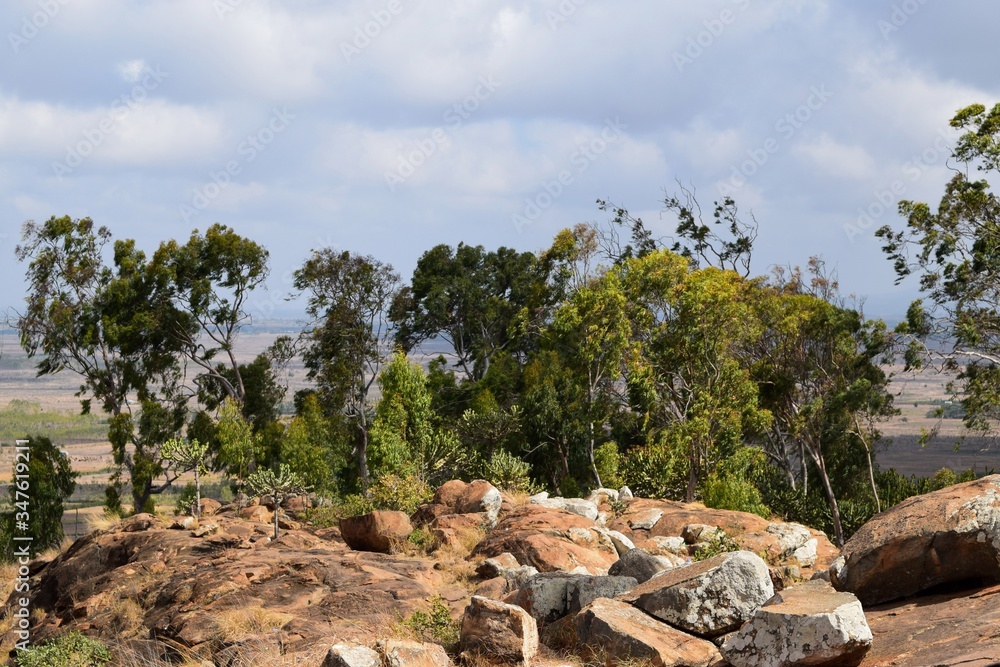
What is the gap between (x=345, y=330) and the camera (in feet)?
135

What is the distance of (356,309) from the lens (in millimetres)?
41531

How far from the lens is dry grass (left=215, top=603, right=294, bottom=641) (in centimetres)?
1135

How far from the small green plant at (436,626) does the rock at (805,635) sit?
3.47 m

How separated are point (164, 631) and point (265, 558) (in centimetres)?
226

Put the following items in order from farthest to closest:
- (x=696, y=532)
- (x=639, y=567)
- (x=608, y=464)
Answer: (x=608, y=464), (x=696, y=532), (x=639, y=567)

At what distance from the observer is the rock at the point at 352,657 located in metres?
8.41

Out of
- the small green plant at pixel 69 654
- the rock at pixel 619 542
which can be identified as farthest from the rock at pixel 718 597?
the small green plant at pixel 69 654

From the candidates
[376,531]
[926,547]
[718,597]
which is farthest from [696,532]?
[926,547]

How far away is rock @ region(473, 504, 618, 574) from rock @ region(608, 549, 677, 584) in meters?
2.23

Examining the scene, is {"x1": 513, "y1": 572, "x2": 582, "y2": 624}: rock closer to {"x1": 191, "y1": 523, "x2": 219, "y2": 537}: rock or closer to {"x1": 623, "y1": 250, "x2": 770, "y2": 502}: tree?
{"x1": 191, "y1": 523, "x2": 219, "y2": 537}: rock

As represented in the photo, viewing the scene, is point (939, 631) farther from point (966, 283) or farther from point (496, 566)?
point (966, 283)

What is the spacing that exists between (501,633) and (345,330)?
32.8 m

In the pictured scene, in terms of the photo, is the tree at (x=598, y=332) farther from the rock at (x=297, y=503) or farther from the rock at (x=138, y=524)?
the rock at (x=138, y=524)

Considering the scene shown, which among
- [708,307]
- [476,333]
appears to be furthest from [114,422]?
[708,307]
